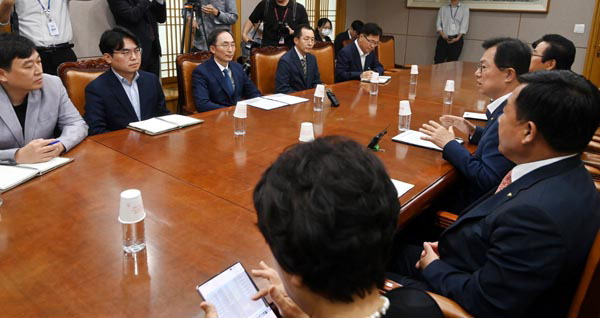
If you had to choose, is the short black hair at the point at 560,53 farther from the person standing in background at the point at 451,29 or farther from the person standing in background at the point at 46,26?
the person standing in background at the point at 451,29

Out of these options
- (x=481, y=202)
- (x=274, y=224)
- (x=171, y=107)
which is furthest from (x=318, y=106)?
(x=171, y=107)

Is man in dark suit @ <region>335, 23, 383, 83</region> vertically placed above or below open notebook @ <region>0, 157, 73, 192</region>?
above

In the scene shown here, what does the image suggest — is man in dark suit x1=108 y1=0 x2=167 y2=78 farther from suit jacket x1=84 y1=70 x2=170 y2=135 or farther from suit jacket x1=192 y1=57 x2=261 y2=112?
suit jacket x1=84 y1=70 x2=170 y2=135

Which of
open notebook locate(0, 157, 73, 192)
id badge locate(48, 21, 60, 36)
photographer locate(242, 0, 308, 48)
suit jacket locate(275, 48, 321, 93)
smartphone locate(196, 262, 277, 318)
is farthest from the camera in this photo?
photographer locate(242, 0, 308, 48)

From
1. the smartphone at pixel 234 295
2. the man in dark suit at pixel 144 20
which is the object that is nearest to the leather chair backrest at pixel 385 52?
the man in dark suit at pixel 144 20

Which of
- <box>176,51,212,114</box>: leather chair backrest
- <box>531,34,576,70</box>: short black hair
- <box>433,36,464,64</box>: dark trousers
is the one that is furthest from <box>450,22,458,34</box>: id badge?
<box>176,51,212,114</box>: leather chair backrest

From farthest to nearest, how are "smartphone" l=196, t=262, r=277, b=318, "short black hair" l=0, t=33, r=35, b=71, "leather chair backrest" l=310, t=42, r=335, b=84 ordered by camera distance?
"leather chair backrest" l=310, t=42, r=335, b=84 < "short black hair" l=0, t=33, r=35, b=71 < "smartphone" l=196, t=262, r=277, b=318

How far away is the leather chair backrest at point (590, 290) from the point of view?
3.36 ft

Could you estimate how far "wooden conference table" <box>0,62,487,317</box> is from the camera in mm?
1011

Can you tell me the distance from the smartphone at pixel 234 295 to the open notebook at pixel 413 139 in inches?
52.7

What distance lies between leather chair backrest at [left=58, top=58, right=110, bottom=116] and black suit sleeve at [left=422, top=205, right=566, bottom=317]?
252 cm

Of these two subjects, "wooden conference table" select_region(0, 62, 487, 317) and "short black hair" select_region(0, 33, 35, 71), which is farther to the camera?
"short black hair" select_region(0, 33, 35, 71)

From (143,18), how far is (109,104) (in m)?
1.89

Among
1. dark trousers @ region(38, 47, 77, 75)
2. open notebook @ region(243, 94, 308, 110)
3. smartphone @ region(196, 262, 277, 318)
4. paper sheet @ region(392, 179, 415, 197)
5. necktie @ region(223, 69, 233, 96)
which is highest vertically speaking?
dark trousers @ region(38, 47, 77, 75)
